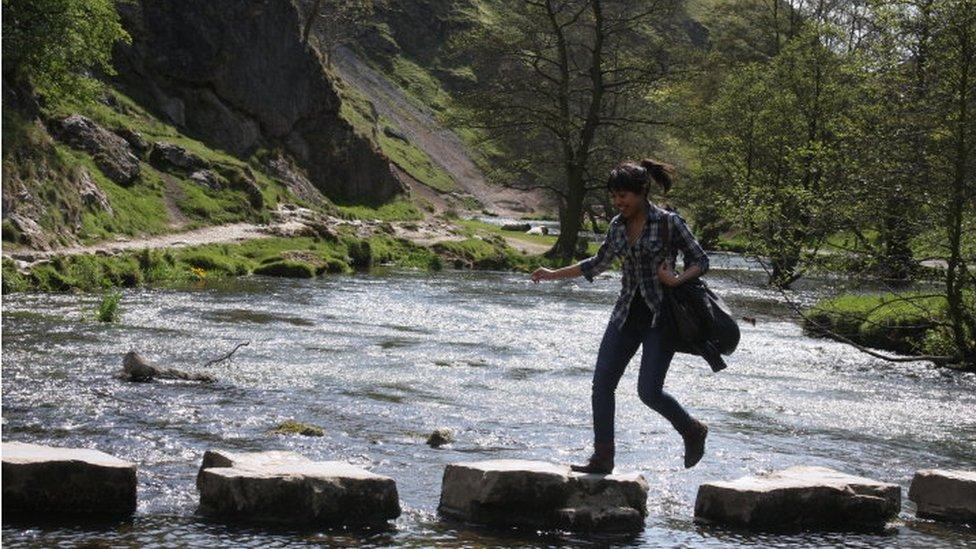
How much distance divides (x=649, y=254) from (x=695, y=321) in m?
0.66

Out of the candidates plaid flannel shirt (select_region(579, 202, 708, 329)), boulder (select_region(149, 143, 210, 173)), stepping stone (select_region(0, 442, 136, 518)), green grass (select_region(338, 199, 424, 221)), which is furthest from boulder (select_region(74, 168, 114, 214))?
plaid flannel shirt (select_region(579, 202, 708, 329))

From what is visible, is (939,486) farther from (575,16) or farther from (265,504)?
(575,16)

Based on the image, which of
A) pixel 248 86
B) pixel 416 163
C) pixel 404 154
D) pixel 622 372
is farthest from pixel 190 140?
pixel 404 154

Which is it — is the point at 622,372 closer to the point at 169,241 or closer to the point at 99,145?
the point at 169,241

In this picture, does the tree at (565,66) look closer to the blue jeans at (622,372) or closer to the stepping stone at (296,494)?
the blue jeans at (622,372)

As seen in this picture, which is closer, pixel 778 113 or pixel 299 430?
pixel 299 430

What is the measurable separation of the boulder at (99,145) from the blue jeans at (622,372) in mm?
35630

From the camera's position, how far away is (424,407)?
15.2 m

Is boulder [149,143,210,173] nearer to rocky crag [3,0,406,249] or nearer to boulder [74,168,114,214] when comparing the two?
rocky crag [3,0,406,249]

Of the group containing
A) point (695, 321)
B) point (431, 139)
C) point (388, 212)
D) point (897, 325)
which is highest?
point (431, 139)

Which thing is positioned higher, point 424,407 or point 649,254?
point 649,254

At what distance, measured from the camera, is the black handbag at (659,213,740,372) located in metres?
9.60

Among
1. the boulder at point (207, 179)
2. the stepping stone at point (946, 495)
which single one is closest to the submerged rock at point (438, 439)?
the stepping stone at point (946, 495)

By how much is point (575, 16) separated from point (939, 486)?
4662 centimetres
